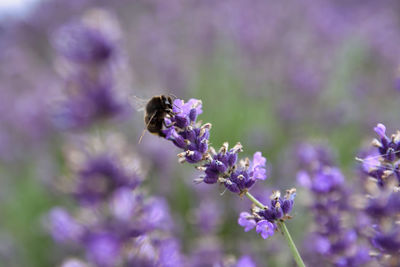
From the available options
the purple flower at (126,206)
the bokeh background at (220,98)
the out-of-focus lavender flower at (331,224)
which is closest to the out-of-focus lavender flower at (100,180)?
the purple flower at (126,206)

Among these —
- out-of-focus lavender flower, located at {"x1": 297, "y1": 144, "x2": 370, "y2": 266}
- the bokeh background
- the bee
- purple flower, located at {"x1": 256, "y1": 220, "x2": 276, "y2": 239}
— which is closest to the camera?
purple flower, located at {"x1": 256, "y1": 220, "x2": 276, "y2": 239}

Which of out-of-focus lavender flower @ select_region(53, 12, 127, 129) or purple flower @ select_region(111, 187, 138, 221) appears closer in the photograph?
purple flower @ select_region(111, 187, 138, 221)

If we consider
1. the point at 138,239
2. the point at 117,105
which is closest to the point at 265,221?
the point at 138,239

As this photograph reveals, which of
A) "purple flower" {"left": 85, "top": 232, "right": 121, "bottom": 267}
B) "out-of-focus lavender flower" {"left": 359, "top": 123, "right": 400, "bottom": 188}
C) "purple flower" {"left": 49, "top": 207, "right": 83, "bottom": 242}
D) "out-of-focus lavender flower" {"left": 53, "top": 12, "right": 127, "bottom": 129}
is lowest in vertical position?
"out-of-focus lavender flower" {"left": 359, "top": 123, "right": 400, "bottom": 188}

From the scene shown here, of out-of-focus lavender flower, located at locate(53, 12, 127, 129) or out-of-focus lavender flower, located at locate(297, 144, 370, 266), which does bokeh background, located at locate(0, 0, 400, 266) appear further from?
out-of-focus lavender flower, located at locate(297, 144, 370, 266)

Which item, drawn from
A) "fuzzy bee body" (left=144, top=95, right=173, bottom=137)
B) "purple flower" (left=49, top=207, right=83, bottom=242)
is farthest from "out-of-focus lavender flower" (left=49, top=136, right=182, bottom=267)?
"fuzzy bee body" (left=144, top=95, right=173, bottom=137)

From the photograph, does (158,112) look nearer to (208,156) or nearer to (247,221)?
(208,156)

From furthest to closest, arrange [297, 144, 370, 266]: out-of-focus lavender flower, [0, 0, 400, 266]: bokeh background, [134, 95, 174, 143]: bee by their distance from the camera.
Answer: [0, 0, 400, 266]: bokeh background, [297, 144, 370, 266]: out-of-focus lavender flower, [134, 95, 174, 143]: bee

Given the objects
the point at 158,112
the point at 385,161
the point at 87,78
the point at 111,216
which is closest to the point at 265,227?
the point at 385,161
